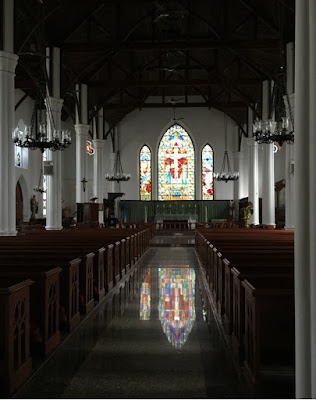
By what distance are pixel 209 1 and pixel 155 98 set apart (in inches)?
542

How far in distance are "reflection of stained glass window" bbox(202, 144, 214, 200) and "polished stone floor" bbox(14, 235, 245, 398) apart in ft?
74.2

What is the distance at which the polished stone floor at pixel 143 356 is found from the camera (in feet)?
10.6

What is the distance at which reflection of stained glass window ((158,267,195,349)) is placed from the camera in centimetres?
476

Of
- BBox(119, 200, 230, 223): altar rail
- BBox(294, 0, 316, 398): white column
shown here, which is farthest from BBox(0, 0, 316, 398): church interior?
BBox(119, 200, 230, 223): altar rail

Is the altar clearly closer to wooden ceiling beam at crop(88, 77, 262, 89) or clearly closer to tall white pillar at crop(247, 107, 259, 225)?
tall white pillar at crop(247, 107, 259, 225)

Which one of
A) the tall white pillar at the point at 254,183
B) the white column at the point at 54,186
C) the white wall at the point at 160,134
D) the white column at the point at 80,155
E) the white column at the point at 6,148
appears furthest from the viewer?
the white wall at the point at 160,134

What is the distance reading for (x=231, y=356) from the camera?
401 centimetres

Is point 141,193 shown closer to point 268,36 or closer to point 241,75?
point 241,75

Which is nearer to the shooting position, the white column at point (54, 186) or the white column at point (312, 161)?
the white column at point (312, 161)

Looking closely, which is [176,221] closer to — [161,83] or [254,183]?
[254,183]

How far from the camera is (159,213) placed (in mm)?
28906

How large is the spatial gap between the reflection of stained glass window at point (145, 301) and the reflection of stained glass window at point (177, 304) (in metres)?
0.17

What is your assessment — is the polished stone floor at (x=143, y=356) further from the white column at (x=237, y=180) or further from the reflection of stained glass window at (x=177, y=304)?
the white column at (x=237, y=180)

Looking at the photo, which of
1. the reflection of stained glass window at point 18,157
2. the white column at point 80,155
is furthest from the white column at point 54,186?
the reflection of stained glass window at point 18,157
